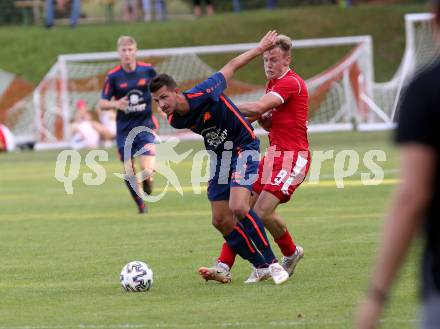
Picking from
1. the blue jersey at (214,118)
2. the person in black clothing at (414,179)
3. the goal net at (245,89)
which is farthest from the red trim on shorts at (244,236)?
the goal net at (245,89)

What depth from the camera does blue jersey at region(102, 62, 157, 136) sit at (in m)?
16.5

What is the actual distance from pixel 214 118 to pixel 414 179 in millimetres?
5562

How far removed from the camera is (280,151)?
10.1 meters

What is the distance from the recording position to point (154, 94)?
890 centimetres

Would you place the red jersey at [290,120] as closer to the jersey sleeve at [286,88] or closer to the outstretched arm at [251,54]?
the jersey sleeve at [286,88]

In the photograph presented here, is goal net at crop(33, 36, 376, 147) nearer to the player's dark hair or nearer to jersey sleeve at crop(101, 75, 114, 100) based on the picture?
jersey sleeve at crop(101, 75, 114, 100)

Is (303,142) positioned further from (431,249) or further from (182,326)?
(431,249)

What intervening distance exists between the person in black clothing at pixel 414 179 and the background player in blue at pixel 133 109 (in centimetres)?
1241

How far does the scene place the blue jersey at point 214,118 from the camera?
30.4 feet

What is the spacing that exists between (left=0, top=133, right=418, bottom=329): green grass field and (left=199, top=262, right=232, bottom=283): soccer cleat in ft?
0.28

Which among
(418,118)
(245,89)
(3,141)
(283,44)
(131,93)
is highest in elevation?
(418,118)

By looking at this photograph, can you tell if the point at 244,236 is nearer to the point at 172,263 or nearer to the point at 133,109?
the point at 172,263

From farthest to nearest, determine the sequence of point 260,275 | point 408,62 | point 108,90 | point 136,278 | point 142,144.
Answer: point 408,62 < point 108,90 < point 142,144 < point 260,275 < point 136,278

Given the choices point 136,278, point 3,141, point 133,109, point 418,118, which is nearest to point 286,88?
point 136,278
